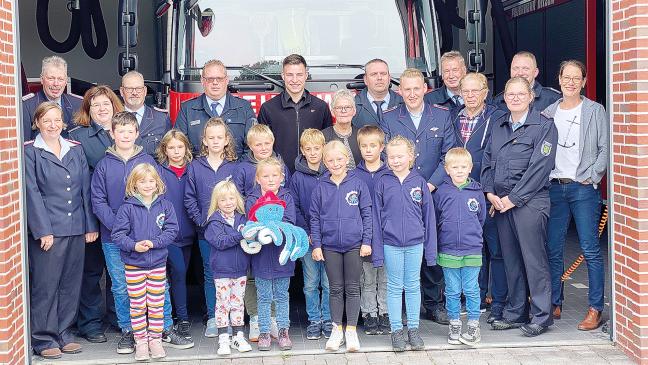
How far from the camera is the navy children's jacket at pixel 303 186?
20.3 ft

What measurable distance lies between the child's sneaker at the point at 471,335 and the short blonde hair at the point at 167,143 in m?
2.15

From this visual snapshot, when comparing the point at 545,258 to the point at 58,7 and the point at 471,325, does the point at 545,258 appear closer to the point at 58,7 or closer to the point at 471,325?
the point at 471,325

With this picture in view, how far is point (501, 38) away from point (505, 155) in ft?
16.5

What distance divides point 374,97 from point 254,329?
188cm

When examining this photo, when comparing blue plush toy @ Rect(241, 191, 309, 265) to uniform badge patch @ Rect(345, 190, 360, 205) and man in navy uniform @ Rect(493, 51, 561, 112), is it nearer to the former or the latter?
uniform badge patch @ Rect(345, 190, 360, 205)

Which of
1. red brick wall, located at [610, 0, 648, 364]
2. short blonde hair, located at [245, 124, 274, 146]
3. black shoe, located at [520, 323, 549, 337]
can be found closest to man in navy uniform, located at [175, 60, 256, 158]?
short blonde hair, located at [245, 124, 274, 146]

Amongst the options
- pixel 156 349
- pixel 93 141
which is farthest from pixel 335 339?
pixel 93 141

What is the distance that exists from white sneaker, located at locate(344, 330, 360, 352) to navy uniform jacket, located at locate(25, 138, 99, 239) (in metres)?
1.79

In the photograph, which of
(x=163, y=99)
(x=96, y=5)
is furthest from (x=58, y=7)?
(x=163, y=99)

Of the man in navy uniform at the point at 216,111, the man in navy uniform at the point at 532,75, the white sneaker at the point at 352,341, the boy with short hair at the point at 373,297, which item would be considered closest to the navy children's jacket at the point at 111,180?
the man in navy uniform at the point at 216,111

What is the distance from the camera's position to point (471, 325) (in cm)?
608

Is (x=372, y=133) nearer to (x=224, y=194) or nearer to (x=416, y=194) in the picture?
(x=416, y=194)

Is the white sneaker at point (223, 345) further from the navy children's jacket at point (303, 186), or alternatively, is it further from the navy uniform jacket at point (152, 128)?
the navy uniform jacket at point (152, 128)

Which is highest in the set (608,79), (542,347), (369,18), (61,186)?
(369,18)
